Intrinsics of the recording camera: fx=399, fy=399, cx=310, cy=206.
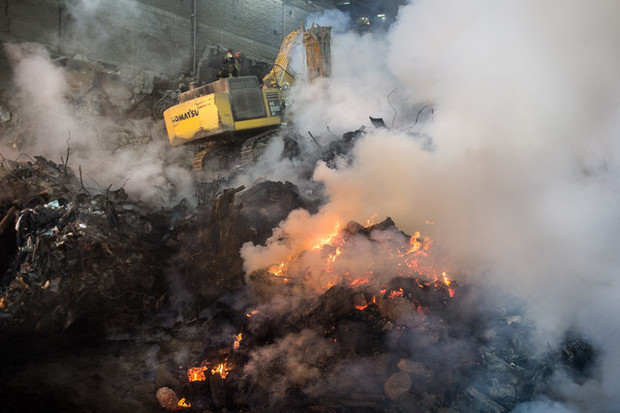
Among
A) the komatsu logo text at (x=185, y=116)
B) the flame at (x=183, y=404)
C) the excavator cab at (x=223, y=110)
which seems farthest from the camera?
the komatsu logo text at (x=185, y=116)

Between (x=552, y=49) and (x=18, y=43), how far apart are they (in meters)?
13.3

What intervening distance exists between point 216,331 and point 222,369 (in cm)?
82

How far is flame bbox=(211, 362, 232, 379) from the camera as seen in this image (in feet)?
14.8

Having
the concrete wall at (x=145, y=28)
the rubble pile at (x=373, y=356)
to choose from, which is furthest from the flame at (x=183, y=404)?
the concrete wall at (x=145, y=28)

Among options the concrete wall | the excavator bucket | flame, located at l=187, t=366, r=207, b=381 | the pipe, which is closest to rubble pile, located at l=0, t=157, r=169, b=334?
flame, located at l=187, t=366, r=207, b=381

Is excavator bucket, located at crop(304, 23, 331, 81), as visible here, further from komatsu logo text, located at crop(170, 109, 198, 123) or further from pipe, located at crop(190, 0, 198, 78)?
pipe, located at crop(190, 0, 198, 78)

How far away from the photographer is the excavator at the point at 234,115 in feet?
32.2

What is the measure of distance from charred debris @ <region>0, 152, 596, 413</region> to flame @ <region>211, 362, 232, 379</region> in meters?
0.02

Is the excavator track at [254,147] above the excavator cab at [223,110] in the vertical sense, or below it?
below

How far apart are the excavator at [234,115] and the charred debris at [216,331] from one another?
135 inches

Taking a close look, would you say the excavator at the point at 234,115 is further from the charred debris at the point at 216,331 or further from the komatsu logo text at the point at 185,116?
the charred debris at the point at 216,331

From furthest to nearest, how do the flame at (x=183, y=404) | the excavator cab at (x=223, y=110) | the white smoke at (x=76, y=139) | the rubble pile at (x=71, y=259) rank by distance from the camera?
the white smoke at (x=76, y=139)
the excavator cab at (x=223, y=110)
the rubble pile at (x=71, y=259)
the flame at (x=183, y=404)

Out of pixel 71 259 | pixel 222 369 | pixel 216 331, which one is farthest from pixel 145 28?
pixel 222 369

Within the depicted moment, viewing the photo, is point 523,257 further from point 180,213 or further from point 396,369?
point 180,213
